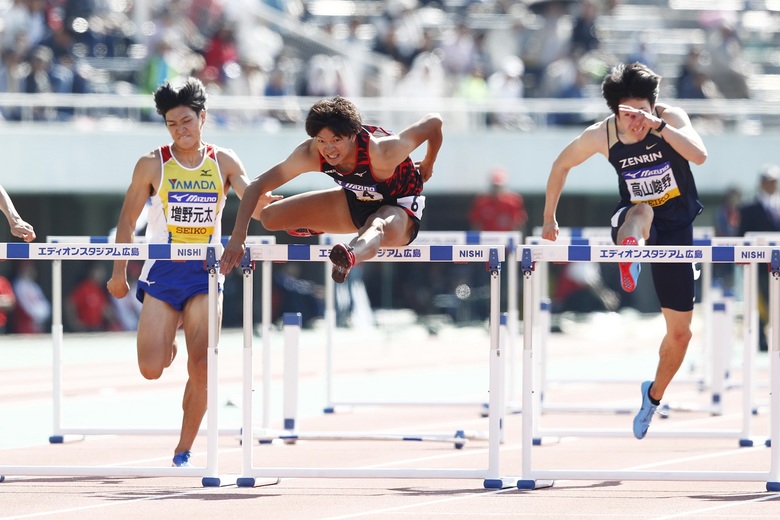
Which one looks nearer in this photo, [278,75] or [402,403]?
[402,403]

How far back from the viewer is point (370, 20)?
27078mm

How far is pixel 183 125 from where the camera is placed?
28.4ft

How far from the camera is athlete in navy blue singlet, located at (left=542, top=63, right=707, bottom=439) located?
8.70 m

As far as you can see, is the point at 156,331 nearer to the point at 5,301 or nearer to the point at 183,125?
the point at 183,125

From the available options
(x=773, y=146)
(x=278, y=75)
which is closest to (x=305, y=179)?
(x=278, y=75)

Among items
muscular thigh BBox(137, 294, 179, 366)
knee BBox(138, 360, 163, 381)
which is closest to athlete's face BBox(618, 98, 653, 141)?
muscular thigh BBox(137, 294, 179, 366)

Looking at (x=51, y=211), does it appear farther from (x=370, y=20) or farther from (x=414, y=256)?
(x=414, y=256)

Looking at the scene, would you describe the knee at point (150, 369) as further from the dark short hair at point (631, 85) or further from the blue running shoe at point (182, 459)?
the dark short hair at point (631, 85)

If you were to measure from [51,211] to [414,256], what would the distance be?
15.3 m

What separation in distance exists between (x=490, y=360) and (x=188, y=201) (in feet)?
6.57

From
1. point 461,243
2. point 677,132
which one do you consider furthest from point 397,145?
point 461,243

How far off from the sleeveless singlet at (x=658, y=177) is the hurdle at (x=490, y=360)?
4.10 feet

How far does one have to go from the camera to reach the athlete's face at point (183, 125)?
28.4 feet

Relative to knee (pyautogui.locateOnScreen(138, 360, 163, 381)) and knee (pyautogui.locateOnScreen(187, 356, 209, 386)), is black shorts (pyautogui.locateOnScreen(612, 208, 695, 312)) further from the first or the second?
knee (pyautogui.locateOnScreen(138, 360, 163, 381))
